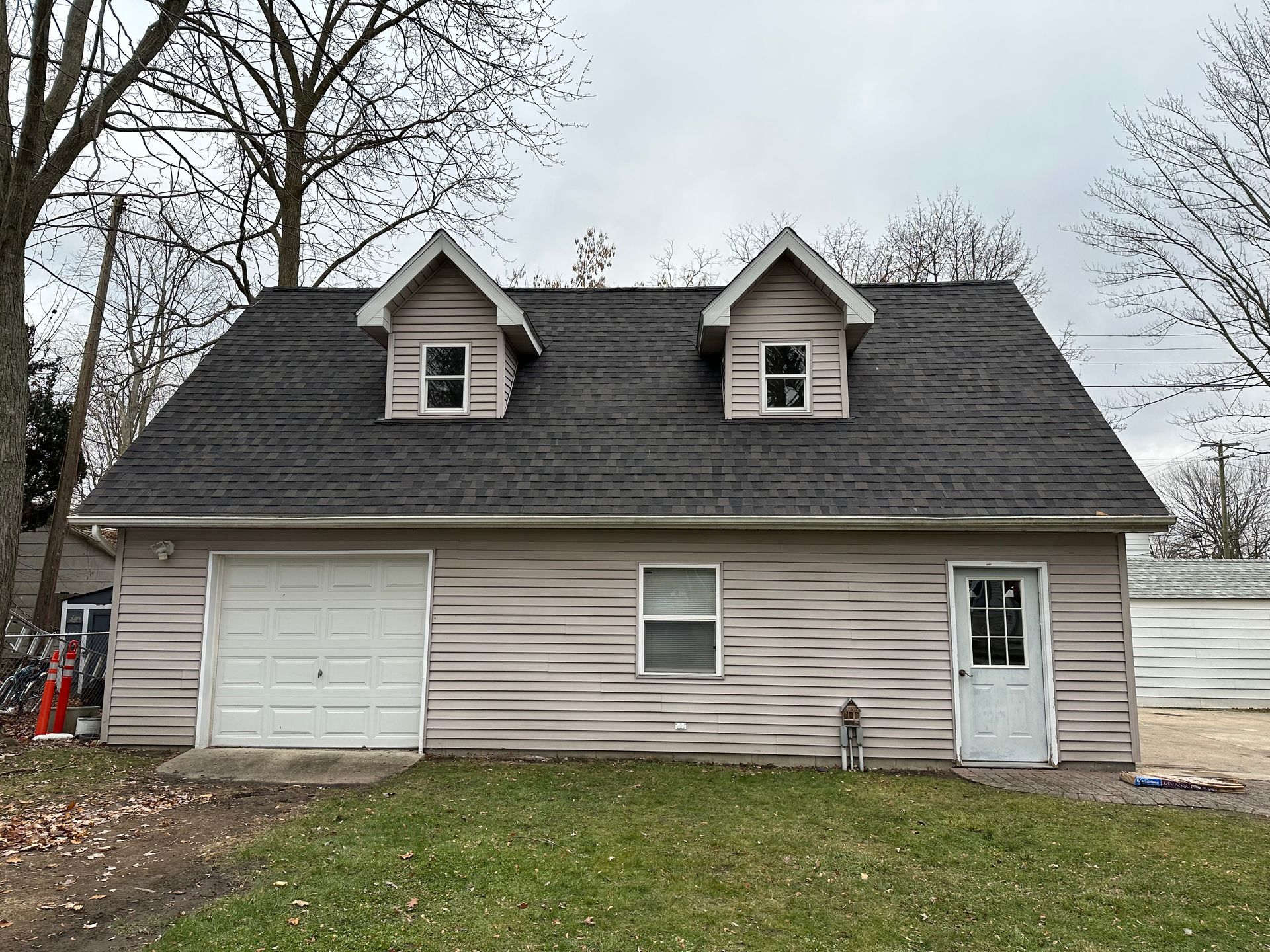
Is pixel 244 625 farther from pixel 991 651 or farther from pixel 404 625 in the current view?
A: pixel 991 651

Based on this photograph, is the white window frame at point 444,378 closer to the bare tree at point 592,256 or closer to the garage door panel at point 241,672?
the garage door panel at point 241,672

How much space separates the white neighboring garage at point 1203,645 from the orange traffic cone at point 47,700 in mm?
18942

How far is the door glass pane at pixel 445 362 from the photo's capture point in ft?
34.3

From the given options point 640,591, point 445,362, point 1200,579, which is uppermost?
point 445,362

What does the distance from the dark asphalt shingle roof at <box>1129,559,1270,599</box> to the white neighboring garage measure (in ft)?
0.10

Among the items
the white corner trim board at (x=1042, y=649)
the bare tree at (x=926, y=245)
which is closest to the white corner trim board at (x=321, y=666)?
the white corner trim board at (x=1042, y=649)

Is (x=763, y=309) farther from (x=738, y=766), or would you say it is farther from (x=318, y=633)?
(x=318, y=633)

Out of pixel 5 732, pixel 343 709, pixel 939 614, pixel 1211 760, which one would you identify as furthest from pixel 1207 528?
pixel 5 732

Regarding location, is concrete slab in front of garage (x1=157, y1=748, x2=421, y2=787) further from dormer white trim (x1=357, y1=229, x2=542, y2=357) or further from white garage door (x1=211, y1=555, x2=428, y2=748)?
dormer white trim (x1=357, y1=229, x2=542, y2=357)

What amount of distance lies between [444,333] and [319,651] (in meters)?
4.30

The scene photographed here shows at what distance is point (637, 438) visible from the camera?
31.9 feet

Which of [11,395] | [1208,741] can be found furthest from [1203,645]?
[11,395]

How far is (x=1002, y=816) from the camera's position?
659 cm

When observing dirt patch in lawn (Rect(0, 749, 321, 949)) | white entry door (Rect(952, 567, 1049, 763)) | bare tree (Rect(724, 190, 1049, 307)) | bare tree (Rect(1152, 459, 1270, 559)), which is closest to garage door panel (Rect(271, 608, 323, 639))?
dirt patch in lawn (Rect(0, 749, 321, 949))
